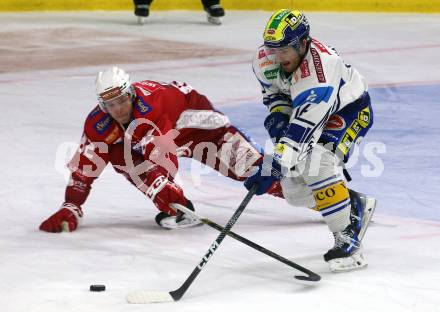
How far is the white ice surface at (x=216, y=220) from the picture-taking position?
4.45m

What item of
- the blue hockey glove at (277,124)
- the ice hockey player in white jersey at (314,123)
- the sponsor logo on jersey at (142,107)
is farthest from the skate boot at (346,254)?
the sponsor logo on jersey at (142,107)

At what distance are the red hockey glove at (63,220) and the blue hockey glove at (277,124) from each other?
1.13 m

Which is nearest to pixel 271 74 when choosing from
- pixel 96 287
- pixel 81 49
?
pixel 96 287

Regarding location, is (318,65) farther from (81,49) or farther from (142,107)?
(81,49)

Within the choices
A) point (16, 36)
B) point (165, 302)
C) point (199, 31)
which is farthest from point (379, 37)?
point (165, 302)

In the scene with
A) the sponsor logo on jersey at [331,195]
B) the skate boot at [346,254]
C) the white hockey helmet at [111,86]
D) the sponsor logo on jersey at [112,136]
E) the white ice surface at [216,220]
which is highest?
the white hockey helmet at [111,86]

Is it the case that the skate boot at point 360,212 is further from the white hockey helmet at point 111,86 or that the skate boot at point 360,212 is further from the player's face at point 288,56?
the white hockey helmet at point 111,86

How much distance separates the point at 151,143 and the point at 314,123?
39.0 inches

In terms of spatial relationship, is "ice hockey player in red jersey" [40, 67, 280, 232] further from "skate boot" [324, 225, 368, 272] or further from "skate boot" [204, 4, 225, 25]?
"skate boot" [204, 4, 225, 25]

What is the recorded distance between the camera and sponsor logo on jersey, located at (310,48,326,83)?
4.73m

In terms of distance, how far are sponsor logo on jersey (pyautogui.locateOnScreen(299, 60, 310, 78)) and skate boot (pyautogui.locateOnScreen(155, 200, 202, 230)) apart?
1.18 meters

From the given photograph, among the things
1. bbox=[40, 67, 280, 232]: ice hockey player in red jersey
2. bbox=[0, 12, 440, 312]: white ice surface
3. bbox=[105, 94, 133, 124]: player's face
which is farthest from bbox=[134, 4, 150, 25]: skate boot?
bbox=[105, 94, 133, 124]: player's face

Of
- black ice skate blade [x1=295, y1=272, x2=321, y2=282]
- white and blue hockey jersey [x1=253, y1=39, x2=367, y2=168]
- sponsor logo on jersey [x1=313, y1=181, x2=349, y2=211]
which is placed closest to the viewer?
black ice skate blade [x1=295, y1=272, x2=321, y2=282]

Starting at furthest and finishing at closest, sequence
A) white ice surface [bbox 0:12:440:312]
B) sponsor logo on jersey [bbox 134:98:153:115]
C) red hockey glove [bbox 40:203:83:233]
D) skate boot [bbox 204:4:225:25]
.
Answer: skate boot [bbox 204:4:225:25], red hockey glove [bbox 40:203:83:233], sponsor logo on jersey [bbox 134:98:153:115], white ice surface [bbox 0:12:440:312]
